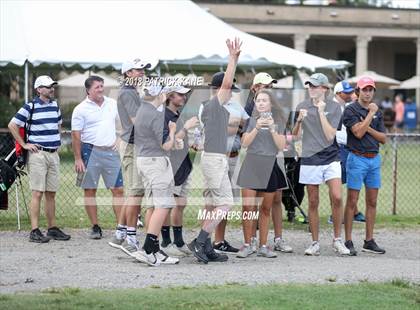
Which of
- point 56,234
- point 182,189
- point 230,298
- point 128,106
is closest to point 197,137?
point 182,189

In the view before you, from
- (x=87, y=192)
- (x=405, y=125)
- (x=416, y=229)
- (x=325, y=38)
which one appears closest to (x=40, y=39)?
(x=87, y=192)

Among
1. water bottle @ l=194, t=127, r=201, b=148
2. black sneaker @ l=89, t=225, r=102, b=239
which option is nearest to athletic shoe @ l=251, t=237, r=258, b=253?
water bottle @ l=194, t=127, r=201, b=148

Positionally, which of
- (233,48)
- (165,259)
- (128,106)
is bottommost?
(165,259)

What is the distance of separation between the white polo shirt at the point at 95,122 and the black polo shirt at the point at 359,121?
2.84 meters

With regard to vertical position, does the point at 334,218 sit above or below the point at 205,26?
below

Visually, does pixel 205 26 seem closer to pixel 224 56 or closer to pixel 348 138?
pixel 224 56

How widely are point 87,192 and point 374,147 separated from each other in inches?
139

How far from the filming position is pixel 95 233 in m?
10.9

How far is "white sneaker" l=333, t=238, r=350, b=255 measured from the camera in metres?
10.0

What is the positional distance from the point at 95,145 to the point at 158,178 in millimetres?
2108

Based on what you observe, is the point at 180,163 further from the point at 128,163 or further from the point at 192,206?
the point at 192,206

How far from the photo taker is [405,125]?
42125 millimetres

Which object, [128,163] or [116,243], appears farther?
[128,163]

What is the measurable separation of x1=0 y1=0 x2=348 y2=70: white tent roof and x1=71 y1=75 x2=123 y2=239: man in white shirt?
18.8 feet
